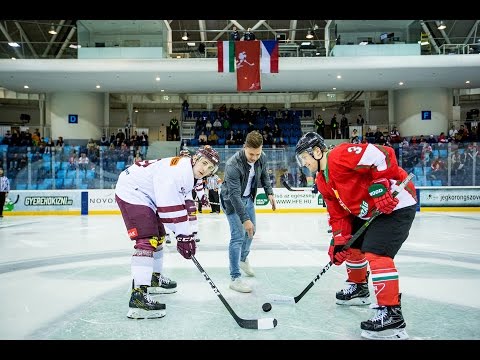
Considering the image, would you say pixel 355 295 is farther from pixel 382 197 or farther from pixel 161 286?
pixel 161 286

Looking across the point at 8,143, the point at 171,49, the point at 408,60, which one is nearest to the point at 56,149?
the point at 8,143

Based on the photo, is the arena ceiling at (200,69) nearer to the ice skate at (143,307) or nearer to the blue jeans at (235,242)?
the blue jeans at (235,242)

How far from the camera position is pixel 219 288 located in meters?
3.65

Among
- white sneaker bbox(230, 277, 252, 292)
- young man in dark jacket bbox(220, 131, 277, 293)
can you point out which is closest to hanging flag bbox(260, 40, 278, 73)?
young man in dark jacket bbox(220, 131, 277, 293)

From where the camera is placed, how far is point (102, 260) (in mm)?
5039

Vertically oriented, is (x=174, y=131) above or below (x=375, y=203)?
above

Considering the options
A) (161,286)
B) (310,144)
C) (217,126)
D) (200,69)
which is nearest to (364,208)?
(310,144)

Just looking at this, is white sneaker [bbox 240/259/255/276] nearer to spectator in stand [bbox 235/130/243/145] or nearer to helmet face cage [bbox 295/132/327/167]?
helmet face cage [bbox 295/132/327/167]

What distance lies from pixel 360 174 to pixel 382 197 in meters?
0.24

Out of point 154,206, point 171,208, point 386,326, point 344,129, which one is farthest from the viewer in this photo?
point 344,129

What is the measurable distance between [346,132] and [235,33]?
25.2 ft

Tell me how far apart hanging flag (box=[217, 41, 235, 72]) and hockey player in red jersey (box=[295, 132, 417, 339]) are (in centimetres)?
1126

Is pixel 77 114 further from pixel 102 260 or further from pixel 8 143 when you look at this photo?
pixel 102 260

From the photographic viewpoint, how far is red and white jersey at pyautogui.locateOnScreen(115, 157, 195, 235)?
2.76 m
